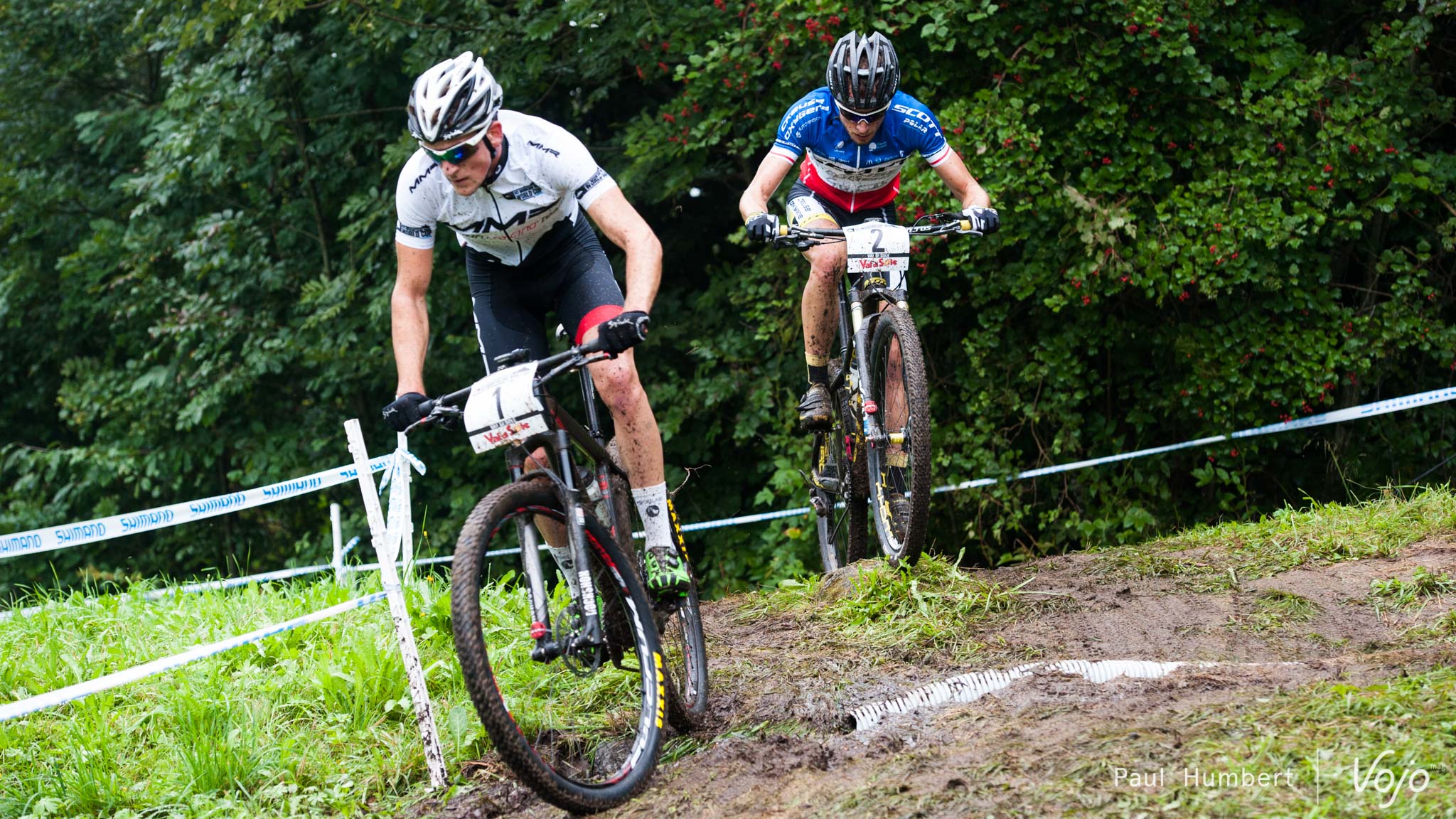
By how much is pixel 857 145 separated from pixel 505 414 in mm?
2856

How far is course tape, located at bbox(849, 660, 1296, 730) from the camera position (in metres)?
3.60

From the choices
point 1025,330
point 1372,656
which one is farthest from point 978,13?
point 1372,656

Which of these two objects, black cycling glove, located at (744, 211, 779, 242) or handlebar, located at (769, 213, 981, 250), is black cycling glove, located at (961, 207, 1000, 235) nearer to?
handlebar, located at (769, 213, 981, 250)

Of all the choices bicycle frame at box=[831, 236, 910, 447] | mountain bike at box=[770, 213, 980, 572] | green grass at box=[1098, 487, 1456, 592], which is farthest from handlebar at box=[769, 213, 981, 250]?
green grass at box=[1098, 487, 1456, 592]

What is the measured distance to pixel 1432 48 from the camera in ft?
25.0

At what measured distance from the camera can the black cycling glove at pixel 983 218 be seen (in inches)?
203

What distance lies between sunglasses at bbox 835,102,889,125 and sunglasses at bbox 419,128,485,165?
2.15 m

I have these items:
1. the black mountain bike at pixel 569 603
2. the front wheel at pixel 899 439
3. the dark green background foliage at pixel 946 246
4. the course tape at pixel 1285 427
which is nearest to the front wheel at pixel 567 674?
the black mountain bike at pixel 569 603

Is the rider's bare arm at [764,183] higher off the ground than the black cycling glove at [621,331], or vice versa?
the rider's bare arm at [764,183]

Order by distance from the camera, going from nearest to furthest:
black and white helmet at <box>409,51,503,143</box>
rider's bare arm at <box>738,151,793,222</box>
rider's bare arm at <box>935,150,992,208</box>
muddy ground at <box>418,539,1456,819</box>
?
muddy ground at <box>418,539,1456,819</box> < black and white helmet at <box>409,51,503,143</box> < rider's bare arm at <box>738,151,793,222</box> < rider's bare arm at <box>935,150,992,208</box>

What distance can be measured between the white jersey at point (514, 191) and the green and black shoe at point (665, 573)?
3.65ft

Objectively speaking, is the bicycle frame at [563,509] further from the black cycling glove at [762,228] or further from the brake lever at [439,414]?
the black cycling glove at [762,228]

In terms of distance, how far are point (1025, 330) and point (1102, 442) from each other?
936 mm

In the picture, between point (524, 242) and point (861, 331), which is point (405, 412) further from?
point (861, 331)
